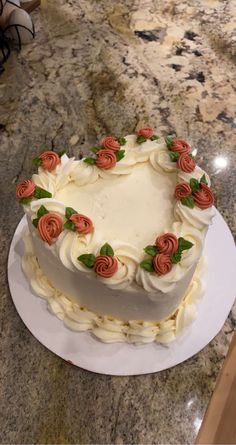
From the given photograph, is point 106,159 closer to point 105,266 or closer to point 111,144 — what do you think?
point 111,144

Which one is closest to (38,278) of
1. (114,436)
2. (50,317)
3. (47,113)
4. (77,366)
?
(50,317)

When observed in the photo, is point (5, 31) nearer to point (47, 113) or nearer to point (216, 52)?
point (47, 113)

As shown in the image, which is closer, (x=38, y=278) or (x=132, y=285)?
(x=132, y=285)

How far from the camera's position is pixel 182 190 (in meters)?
1.07

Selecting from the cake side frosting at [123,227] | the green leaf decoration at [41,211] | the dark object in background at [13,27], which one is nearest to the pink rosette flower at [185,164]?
the cake side frosting at [123,227]

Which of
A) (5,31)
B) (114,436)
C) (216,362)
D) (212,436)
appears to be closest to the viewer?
(212,436)

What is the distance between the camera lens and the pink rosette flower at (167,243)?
0.97m

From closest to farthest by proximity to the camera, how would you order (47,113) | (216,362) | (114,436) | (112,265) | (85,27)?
1. (112,265)
2. (114,436)
3. (216,362)
4. (47,113)
5. (85,27)

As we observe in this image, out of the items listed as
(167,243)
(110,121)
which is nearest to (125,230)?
(167,243)

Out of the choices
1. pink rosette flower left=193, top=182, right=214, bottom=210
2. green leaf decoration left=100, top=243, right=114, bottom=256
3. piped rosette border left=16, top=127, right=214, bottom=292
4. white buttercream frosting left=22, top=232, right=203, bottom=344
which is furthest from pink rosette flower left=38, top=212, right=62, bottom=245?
pink rosette flower left=193, top=182, right=214, bottom=210

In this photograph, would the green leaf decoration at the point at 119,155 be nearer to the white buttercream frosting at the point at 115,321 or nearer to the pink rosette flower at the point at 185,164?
the pink rosette flower at the point at 185,164

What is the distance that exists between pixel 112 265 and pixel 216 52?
131cm

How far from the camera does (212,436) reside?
0.82 m

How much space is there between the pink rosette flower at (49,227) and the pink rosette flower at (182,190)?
0.28 m
